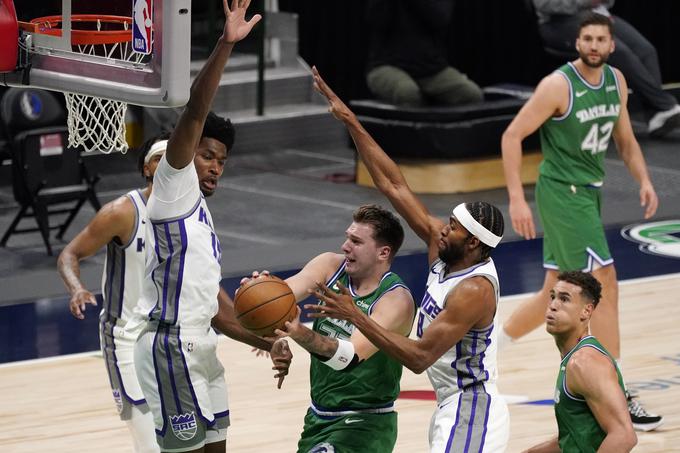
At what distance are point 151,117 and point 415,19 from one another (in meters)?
2.84

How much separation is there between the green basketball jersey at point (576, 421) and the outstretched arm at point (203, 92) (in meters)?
1.76

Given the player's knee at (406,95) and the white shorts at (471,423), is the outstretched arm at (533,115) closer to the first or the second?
the white shorts at (471,423)

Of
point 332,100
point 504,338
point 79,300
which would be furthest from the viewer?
point 504,338

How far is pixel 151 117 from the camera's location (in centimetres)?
1405

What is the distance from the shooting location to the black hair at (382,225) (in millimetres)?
5828

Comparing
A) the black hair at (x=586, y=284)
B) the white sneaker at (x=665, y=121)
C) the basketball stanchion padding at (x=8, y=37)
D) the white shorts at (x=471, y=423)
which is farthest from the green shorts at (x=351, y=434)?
the white sneaker at (x=665, y=121)

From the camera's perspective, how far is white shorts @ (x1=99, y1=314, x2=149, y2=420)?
6.21 metres

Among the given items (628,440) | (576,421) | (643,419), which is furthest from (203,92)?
(643,419)

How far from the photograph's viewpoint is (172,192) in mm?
5398

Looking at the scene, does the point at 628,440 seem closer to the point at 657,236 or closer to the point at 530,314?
the point at 530,314

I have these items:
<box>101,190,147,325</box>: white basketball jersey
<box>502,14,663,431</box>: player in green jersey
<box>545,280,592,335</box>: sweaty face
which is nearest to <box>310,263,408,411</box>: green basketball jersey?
<box>545,280,592,335</box>: sweaty face

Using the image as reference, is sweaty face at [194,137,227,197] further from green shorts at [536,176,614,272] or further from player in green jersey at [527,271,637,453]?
green shorts at [536,176,614,272]

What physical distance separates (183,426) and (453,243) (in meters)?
1.30

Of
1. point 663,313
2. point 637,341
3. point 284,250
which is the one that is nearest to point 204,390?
point 637,341
